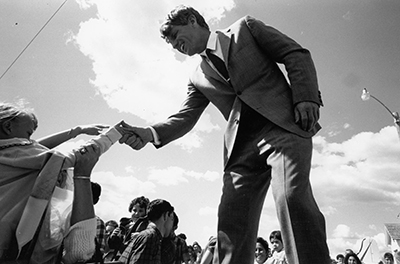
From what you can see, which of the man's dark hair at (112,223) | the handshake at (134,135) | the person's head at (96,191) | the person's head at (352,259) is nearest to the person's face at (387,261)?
the person's head at (352,259)

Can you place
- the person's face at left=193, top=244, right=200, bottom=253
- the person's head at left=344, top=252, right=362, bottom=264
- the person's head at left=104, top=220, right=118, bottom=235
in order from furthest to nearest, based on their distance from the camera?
the person's face at left=193, top=244, right=200, bottom=253
the person's head at left=344, top=252, right=362, bottom=264
the person's head at left=104, top=220, right=118, bottom=235

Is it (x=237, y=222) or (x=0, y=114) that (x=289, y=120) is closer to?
(x=237, y=222)

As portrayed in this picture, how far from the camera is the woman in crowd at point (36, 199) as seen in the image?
5.73ft

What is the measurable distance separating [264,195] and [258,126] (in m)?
0.40

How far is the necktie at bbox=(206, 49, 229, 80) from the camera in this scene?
84.4 inches

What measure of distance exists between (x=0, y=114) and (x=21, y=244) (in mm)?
798

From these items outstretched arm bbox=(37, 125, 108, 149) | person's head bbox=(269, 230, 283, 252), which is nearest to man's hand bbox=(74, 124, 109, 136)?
outstretched arm bbox=(37, 125, 108, 149)

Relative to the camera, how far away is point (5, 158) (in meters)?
1.87

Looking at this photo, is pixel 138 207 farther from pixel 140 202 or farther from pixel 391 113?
pixel 391 113

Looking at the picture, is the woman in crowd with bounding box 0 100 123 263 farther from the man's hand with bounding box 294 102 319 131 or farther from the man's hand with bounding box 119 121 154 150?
the man's hand with bounding box 294 102 319 131

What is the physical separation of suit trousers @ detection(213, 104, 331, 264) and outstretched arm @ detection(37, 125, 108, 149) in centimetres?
124

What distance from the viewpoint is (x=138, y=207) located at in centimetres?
591

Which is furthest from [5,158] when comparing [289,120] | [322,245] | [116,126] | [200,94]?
[322,245]

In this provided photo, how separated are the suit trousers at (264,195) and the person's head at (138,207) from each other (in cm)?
420
